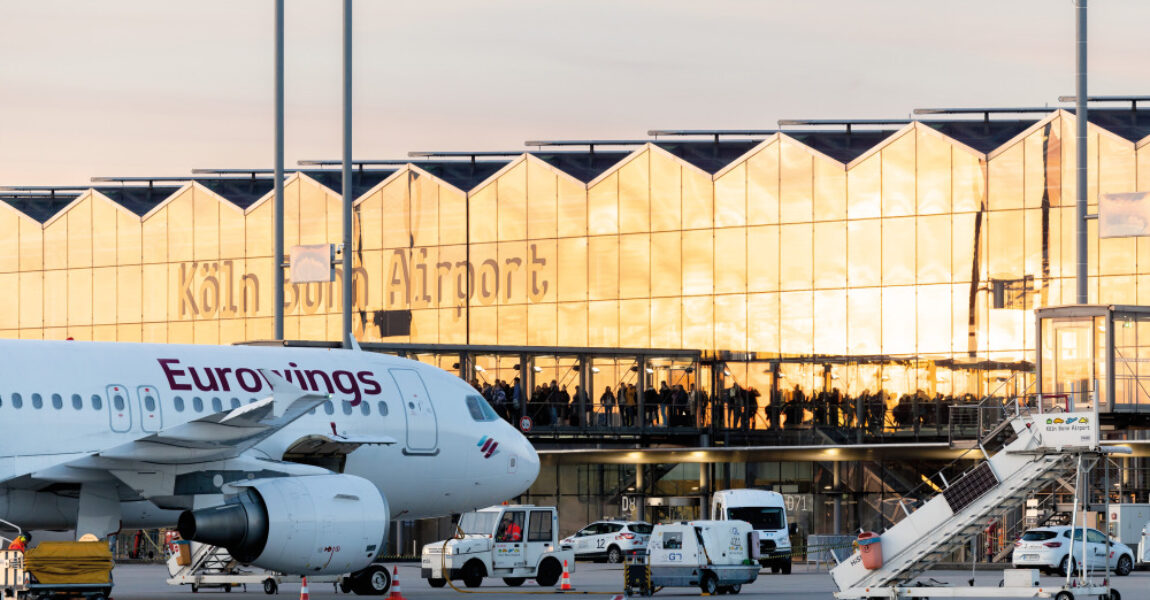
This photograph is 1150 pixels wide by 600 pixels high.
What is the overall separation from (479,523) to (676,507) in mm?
19573

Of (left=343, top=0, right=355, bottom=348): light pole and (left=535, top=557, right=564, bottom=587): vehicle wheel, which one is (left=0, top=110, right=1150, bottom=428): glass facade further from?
(left=535, top=557, right=564, bottom=587): vehicle wheel

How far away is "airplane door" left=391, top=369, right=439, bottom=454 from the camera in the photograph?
29.3m

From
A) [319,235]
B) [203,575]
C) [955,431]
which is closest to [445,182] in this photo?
[319,235]

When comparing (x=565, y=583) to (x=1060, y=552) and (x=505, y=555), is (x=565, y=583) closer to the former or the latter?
(x=505, y=555)

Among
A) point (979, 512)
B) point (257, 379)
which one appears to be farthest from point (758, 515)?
point (257, 379)

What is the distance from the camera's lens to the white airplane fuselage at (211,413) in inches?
984

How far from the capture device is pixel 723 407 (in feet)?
185

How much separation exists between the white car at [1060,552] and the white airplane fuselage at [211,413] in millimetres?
14488

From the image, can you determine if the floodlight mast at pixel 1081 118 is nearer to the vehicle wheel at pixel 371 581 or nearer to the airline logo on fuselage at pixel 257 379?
the airline logo on fuselage at pixel 257 379

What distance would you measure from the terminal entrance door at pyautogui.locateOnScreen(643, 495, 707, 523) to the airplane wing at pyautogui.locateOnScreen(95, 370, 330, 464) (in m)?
31.6

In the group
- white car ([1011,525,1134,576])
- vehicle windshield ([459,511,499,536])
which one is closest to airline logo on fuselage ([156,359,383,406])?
vehicle windshield ([459,511,499,536])

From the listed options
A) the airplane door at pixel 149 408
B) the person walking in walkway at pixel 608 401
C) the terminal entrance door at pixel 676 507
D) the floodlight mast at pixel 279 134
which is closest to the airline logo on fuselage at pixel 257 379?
the airplane door at pixel 149 408

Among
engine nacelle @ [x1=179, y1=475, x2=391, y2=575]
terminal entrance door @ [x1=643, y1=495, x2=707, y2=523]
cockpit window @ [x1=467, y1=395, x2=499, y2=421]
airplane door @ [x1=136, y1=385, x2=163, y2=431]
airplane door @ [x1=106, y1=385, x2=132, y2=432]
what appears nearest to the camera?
engine nacelle @ [x1=179, y1=475, x2=391, y2=575]

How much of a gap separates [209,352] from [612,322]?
3525cm
